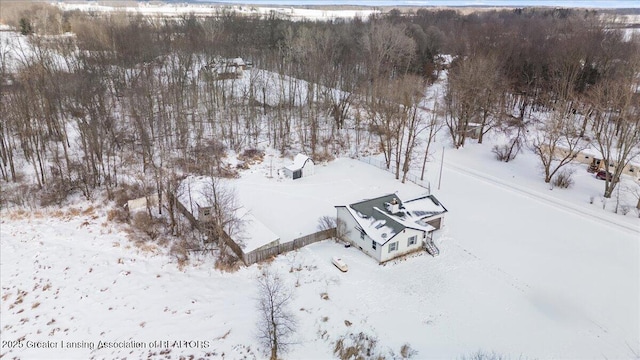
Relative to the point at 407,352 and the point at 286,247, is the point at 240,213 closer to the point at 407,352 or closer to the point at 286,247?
the point at 286,247

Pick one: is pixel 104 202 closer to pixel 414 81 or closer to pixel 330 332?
pixel 330 332

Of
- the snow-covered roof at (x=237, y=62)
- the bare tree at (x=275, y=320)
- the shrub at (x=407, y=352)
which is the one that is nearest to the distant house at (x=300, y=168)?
the bare tree at (x=275, y=320)

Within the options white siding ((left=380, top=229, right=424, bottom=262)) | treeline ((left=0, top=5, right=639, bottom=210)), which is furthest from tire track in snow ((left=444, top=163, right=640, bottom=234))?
white siding ((left=380, top=229, right=424, bottom=262))

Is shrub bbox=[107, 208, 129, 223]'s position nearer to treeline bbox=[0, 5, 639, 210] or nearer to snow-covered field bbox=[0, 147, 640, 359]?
snow-covered field bbox=[0, 147, 640, 359]

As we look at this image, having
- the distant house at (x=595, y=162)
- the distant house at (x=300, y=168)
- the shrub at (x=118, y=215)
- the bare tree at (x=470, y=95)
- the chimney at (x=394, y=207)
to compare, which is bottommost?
the shrub at (x=118, y=215)

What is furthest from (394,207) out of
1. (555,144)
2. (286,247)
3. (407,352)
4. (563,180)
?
(555,144)

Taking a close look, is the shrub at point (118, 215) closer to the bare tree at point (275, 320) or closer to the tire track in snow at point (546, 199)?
the bare tree at point (275, 320)

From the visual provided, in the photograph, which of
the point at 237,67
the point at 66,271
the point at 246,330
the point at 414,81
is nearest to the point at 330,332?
the point at 246,330
